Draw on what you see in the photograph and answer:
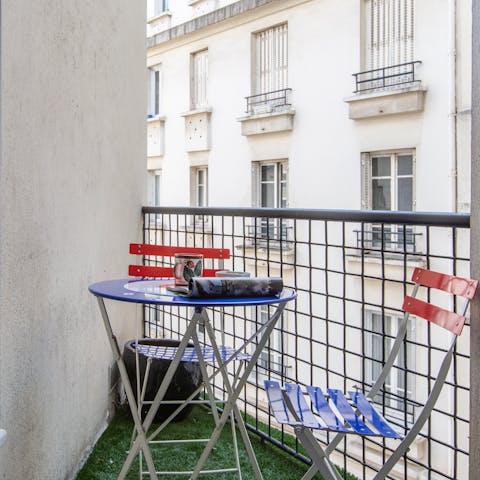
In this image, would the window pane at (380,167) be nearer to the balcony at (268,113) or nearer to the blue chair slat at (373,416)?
the balcony at (268,113)

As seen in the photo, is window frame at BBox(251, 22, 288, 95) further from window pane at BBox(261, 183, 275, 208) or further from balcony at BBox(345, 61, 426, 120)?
window pane at BBox(261, 183, 275, 208)

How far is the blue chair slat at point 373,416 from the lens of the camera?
1253 millimetres

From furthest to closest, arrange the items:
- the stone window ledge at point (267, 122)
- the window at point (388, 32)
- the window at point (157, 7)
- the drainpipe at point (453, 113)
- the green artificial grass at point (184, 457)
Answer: the window at point (157, 7)
the stone window ledge at point (267, 122)
the window at point (388, 32)
the drainpipe at point (453, 113)
the green artificial grass at point (184, 457)

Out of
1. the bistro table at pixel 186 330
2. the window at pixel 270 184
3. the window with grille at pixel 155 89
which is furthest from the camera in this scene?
the window with grille at pixel 155 89

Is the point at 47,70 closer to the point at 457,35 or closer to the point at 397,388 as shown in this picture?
the point at 397,388

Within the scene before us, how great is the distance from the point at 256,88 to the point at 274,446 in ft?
22.2

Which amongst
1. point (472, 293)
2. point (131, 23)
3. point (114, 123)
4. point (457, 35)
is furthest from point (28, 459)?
point (457, 35)

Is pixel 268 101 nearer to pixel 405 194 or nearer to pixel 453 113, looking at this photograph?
pixel 405 194

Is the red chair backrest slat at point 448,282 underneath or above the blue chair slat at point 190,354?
above

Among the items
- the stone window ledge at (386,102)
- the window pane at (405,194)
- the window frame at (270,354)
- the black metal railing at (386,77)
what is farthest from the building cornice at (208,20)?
the window frame at (270,354)

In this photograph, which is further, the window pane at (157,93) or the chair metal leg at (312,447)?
the window pane at (157,93)

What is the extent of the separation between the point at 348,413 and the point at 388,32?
636 cm

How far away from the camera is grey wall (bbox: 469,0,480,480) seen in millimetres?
1411

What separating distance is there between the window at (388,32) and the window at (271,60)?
4.43 ft
